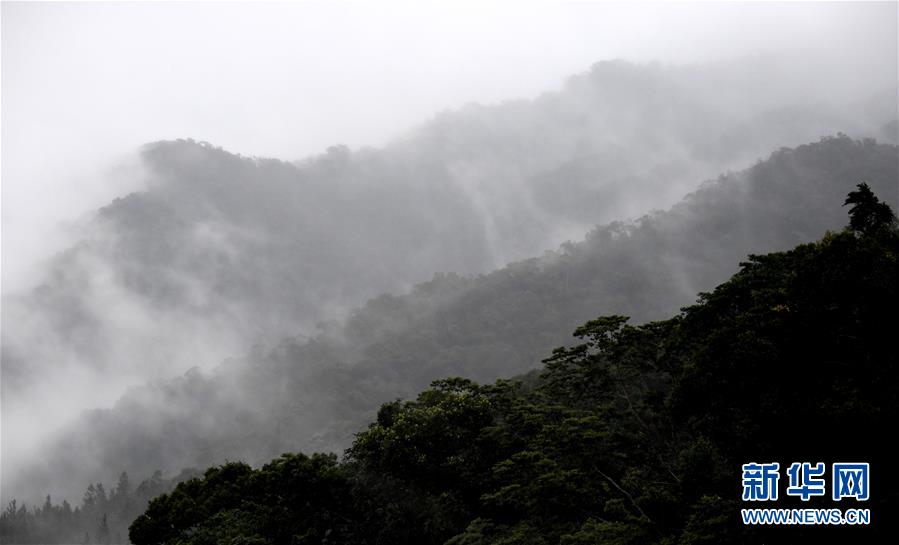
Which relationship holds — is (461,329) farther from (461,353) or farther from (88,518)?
(88,518)

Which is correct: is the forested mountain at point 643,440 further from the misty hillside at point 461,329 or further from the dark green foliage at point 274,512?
the misty hillside at point 461,329

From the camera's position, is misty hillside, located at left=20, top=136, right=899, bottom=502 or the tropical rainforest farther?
misty hillside, located at left=20, top=136, right=899, bottom=502

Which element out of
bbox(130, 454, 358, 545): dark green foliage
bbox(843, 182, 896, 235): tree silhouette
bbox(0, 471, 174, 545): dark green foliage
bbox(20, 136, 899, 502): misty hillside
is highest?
bbox(20, 136, 899, 502): misty hillside

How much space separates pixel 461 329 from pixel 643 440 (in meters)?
101

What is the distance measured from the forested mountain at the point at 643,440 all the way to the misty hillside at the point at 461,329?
245 ft

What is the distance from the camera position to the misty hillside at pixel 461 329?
10762 cm

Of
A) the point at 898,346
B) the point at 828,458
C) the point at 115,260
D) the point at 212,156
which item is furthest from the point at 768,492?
the point at 212,156

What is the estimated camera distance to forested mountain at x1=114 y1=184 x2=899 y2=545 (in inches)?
538

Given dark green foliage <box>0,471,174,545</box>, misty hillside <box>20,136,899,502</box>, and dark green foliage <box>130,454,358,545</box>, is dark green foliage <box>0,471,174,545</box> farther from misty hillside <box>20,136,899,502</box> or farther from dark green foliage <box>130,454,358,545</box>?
dark green foliage <box>130,454,358,545</box>

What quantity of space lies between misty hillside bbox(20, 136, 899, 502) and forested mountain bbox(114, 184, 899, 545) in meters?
74.8

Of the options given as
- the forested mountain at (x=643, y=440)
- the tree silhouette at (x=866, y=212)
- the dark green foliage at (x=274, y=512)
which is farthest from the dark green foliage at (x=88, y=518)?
the tree silhouette at (x=866, y=212)

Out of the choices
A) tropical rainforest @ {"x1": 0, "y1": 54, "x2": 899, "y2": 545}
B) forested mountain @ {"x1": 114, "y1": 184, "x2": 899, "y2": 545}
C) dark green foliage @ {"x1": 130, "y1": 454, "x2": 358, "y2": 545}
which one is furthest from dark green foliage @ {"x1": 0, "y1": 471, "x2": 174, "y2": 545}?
forested mountain @ {"x1": 114, "y1": 184, "x2": 899, "y2": 545}

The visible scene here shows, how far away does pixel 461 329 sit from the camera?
401ft

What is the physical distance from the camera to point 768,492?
13.4 meters
